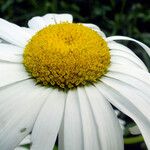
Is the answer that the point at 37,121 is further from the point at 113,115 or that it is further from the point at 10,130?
the point at 113,115

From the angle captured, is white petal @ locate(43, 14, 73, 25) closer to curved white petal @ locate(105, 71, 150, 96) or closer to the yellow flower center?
the yellow flower center

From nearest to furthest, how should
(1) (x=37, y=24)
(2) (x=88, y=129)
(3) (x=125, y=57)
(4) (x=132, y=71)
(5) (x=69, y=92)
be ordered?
(2) (x=88, y=129), (5) (x=69, y=92), (4) (x=132, y=71), (3) (x=125, y=57), (1) (x=37, y=24)

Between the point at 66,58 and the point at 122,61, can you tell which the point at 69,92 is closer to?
the point at 66,58

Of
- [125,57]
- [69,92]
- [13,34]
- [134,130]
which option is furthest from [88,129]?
[13,34]

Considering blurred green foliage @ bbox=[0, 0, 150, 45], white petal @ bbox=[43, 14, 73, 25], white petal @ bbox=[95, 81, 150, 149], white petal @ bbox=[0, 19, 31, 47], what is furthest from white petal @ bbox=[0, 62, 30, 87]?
blurred green foliage @ bbox=[0, 0, 150, 45]

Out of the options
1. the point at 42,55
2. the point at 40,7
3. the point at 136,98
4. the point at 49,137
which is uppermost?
the point at 40,7

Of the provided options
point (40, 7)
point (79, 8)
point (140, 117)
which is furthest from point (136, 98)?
point (79, 8)
